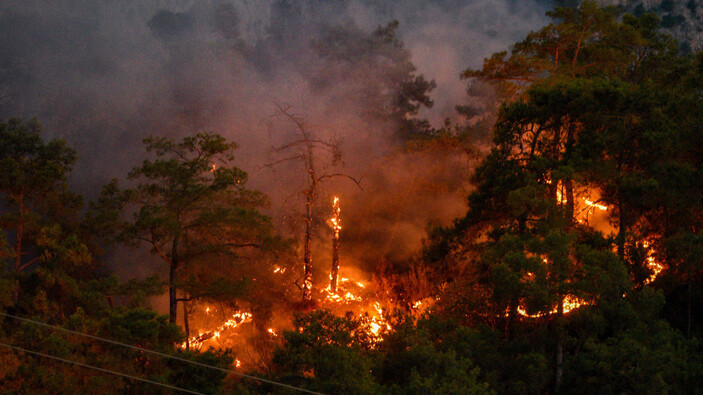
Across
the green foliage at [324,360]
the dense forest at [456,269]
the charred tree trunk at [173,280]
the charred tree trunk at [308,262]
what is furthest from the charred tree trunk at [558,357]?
the charred tree trunk at [308,262]

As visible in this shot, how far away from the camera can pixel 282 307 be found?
1777 centimetres

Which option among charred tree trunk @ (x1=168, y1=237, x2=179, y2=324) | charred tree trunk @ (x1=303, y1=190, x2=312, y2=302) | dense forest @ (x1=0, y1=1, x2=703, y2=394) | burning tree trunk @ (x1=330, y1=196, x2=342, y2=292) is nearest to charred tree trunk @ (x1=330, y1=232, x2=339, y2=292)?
burning tree trunk @ (x1=330, y1=196, x2=342, y2=292)

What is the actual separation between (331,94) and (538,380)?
1009 inches

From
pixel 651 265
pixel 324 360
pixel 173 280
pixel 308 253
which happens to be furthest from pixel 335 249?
pixel 324 360

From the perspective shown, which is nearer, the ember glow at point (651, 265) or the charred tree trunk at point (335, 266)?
the ember glow at point (651, 265)

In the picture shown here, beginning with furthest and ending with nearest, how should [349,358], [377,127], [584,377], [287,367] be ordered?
[377,127]
[584,377]
[287,367]
[349,358]

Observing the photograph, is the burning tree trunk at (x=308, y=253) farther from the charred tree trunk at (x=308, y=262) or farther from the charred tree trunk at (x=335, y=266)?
the charred tree trunk at (x=335, y=266)

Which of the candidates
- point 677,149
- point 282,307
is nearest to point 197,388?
point 282,307

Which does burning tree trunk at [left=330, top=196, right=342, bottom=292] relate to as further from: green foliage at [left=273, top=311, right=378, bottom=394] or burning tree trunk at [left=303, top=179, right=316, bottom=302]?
green foliage at [left=273, top=311, right=378, bottom=394]

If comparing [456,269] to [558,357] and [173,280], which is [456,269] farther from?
[173,280]

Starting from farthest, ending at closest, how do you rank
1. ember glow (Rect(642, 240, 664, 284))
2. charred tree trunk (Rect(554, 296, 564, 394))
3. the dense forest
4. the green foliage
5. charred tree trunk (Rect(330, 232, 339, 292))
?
charred tree trunk (Rect(330, 232, 339, 292)) < ember glow (Rect(642, 240, 664, 284)) < charred tree trunk (Rect(554, 296, 564, 394)) < the dense forest < the green foliage

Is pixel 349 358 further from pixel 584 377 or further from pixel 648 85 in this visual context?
pixel 648 85

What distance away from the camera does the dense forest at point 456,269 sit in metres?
8.65

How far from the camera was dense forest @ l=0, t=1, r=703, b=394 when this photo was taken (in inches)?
340
